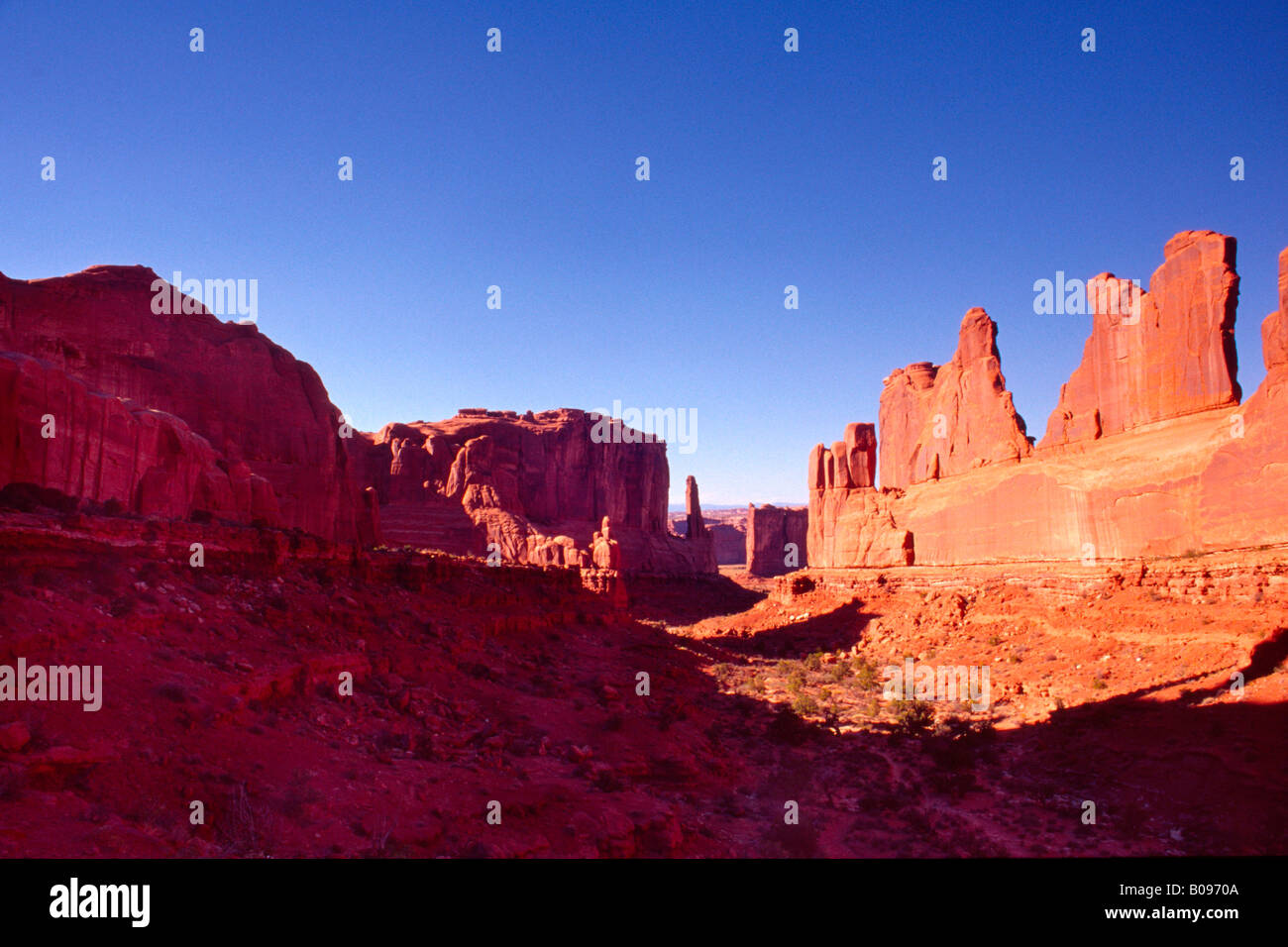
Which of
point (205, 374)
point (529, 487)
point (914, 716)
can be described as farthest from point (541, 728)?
point (529, 487)

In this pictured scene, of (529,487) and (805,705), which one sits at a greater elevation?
(529,487)

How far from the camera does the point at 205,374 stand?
29.1 m

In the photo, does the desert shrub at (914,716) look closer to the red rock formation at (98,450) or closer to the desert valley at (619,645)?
the desert valley at (619,645)

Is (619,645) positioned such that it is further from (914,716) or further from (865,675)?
(914,716)

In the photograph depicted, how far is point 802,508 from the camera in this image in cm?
11450

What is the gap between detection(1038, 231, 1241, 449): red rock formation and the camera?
27391 millimetres

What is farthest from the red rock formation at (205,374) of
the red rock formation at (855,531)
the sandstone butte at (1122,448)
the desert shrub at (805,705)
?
the sandstone butte at (1122,448)

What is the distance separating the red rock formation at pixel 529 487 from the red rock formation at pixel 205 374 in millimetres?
24552

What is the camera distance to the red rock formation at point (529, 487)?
2729 inches

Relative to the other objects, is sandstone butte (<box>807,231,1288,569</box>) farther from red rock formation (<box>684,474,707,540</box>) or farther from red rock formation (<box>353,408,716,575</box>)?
red rock formation (<box>684,474,707,540</box>)

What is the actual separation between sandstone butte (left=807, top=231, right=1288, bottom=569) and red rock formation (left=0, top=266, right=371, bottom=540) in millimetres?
32200

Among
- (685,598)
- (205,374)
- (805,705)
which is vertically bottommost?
(805,705)

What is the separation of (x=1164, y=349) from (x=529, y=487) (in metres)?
71.4
